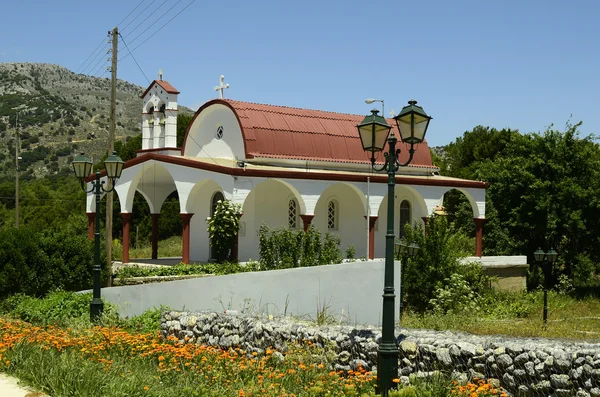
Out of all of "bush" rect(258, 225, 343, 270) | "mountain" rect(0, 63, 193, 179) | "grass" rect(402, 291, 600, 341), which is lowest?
"grass" rect(402, 291, 600, 341)

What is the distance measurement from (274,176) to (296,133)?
432 cm

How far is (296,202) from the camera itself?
92.7 feet

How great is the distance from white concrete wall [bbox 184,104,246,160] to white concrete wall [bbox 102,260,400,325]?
1162 centimetres

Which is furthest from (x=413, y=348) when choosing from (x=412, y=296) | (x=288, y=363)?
(x=412, y=296)

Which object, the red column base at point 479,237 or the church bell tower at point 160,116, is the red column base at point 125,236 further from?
the red column base at point 479,237

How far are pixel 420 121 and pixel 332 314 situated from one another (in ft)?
21.9

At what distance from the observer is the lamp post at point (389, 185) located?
8953 millimetres

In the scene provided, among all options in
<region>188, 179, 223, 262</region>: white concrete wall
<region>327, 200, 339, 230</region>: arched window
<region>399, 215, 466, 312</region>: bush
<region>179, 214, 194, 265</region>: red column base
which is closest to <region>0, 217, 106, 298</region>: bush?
<region>179, 214, 194, 265</region>: red column base

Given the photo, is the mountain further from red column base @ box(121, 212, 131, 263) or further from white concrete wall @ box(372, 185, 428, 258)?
white concrete wall @ box(372, 185, 428, 258)

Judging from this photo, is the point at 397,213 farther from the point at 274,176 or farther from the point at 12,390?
the point at 12,390

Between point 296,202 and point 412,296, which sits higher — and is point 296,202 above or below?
above

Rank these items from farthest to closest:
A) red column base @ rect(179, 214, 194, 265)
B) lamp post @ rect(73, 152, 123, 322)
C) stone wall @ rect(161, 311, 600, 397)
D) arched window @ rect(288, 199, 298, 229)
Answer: arched window @ rect(288, 199, 298, 229), red column base @ rect(179, 214, 194, 265), lamp post @ rect(73, 152, 123, 322), stone wall @ rect(161, 311, 600, 397)

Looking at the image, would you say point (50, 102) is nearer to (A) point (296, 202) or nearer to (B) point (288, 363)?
(A) point (296, 202)

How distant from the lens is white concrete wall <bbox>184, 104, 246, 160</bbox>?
90.9 ft
